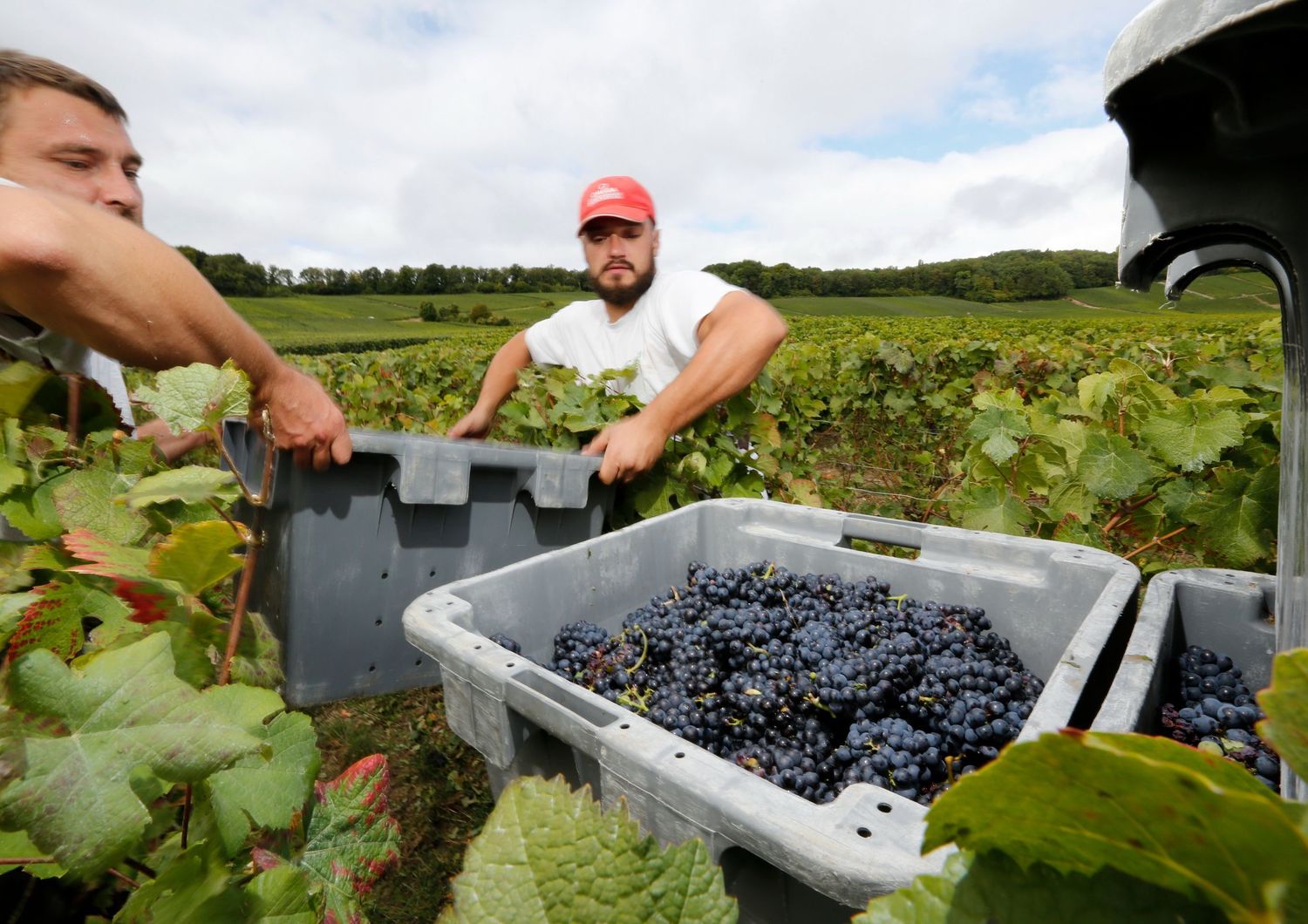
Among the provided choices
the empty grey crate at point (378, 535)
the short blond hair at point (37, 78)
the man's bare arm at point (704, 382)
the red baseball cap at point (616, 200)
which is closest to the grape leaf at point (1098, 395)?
the man's bare arm at point (704, 382)

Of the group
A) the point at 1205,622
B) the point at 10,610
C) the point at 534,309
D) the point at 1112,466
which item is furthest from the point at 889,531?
the point at 534,309

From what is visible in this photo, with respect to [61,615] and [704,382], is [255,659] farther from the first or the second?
[704,382]

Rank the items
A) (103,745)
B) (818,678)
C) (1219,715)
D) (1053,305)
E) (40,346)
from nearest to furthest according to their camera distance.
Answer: (103,745) < (1219,715) < (818,678) < (40,346) < (1053,305)

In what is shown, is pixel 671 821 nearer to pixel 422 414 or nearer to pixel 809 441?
pixel 422 414

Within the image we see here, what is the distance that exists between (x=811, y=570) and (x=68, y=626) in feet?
5.08

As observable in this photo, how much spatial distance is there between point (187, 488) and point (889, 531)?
1.45m

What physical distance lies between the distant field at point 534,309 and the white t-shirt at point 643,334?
3977cm

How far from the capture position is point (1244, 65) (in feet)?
1.99

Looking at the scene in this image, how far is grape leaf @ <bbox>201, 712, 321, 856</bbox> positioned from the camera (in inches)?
19.9

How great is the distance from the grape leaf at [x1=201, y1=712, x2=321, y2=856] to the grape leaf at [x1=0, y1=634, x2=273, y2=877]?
0.17ft

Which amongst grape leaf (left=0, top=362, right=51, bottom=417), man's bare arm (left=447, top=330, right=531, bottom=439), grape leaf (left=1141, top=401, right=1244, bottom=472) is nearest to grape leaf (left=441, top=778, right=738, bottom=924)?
grape leaf (left=0, top=362, right=51, bottom=417)

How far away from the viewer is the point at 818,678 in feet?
4.28

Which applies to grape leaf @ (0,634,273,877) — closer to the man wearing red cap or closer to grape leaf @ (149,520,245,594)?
grape leaf @ (149,520,245,594)

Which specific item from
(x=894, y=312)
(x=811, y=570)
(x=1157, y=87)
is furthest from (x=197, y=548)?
(x=894, y=312)
